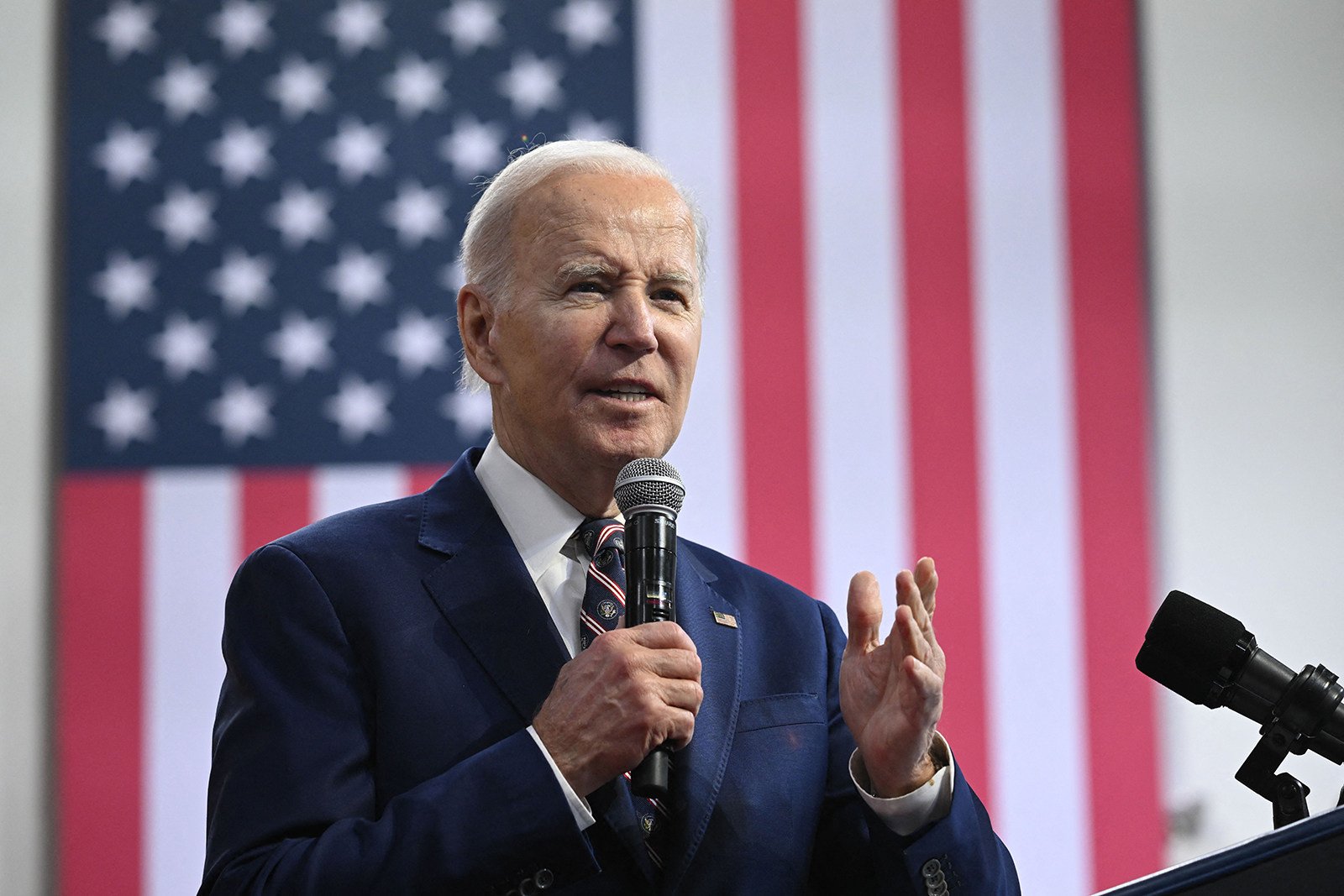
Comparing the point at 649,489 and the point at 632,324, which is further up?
the point at 632,324

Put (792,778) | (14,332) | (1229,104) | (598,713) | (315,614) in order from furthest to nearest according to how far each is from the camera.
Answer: (1229,104)
(14,332)
(792,778)
(315,614)
(598,713)

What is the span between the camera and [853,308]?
339 centimetres

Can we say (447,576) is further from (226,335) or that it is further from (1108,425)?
(1108,425)

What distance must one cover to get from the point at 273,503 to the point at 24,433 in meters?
0.59

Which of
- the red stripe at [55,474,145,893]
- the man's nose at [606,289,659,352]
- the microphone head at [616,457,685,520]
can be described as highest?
the man's nose at [606,289,659,352]

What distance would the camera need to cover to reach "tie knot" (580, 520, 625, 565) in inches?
65.5

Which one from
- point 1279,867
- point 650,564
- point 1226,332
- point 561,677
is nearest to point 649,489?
point 650,564

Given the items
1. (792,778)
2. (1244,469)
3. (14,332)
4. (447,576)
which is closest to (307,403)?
(14,332)

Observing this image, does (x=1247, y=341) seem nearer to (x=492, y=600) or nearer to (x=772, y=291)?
(x=772, y=291)

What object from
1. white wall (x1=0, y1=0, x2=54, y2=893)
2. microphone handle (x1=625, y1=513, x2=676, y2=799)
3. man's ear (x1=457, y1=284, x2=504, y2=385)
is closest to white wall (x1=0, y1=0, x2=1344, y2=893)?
white wall (x1=0, y1=0, x2=54, y2=893)

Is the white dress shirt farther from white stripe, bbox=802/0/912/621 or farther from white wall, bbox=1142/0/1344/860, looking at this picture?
white wall, bbox=1142/0/1344/860

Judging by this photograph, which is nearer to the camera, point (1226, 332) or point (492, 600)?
point (492, 600)

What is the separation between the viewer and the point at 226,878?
4.41 ft

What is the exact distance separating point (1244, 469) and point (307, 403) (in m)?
2.37
